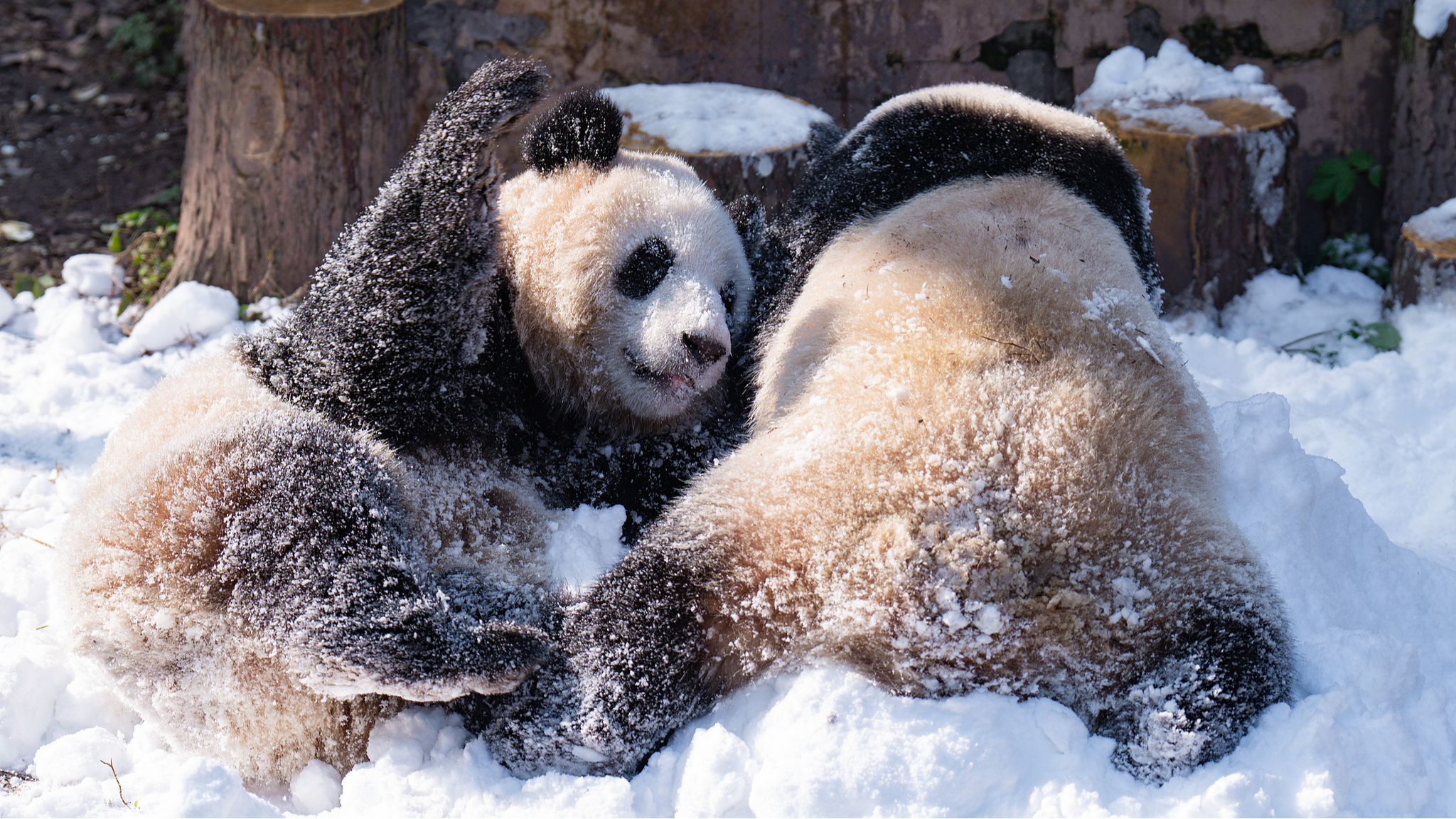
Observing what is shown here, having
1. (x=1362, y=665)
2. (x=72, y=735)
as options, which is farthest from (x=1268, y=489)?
(x=72, y=735)

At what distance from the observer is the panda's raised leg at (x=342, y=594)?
141 centimetres

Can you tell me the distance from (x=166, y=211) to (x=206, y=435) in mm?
3147

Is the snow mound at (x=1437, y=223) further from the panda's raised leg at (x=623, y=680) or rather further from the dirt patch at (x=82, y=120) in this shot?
the dirt patch at (x=82, y=120)

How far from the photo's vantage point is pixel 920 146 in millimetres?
1933

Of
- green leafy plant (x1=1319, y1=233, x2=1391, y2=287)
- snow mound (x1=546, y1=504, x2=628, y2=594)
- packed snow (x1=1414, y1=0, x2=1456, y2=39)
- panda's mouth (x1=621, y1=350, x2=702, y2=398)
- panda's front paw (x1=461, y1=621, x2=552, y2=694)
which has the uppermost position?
packed snow (x1=1414, y1=0, x2=1456, y2=39)

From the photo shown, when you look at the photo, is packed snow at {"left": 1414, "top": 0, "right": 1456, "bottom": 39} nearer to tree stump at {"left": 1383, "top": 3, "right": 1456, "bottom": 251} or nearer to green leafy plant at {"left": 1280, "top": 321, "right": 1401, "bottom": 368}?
tree stump at {"left": 1383, "top": 3, "right": 1456, "bottom": 251}

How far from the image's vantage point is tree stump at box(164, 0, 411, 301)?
306cm

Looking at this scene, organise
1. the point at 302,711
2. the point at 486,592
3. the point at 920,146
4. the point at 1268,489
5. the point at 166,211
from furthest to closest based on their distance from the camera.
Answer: the point at 166,211 < the point at 920,146 < the point at 1268,489 < the point at 486,592 < the point at 302,711

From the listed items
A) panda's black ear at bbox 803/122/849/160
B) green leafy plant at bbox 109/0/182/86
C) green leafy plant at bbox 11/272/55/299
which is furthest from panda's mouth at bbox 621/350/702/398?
green leafy plant at bbox 109/0/182/86

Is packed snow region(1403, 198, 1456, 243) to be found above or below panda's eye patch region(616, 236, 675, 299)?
below

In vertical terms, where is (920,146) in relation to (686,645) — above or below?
above

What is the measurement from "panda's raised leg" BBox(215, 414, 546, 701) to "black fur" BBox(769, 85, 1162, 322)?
0.84m

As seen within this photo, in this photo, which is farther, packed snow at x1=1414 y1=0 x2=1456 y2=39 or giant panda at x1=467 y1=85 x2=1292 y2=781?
packed snow at x1=1414 y1=0 x2=1456 y2=39

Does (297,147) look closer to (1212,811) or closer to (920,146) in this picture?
(920,146)
